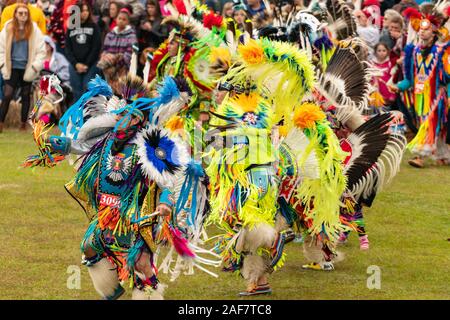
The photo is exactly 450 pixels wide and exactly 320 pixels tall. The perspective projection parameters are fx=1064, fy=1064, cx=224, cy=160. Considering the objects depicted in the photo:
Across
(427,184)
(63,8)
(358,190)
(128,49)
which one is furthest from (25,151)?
(358,190)

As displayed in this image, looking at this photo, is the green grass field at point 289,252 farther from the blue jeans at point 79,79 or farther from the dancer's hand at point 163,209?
the blue jeans at point 79,79

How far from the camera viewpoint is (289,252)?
8391 mm

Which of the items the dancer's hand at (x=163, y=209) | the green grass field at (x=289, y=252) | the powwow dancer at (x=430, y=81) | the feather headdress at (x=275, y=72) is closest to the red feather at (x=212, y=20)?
the green grass field at (x=289, y=252)

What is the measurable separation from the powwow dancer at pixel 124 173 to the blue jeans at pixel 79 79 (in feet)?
26.7

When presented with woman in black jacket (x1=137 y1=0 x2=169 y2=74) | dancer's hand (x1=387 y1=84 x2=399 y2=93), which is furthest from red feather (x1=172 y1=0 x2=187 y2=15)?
dancer's hand (x1=387 y1=84 x2=399 y2=93)

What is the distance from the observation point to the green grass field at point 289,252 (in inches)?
278

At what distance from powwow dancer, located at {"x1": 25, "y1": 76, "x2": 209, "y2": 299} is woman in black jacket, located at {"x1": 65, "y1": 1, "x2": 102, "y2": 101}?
8123mm

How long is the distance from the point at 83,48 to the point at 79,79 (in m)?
0.43

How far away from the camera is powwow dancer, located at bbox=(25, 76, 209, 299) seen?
20.3 feet

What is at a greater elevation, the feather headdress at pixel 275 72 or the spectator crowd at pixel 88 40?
the feather headdress at pixel 275 72

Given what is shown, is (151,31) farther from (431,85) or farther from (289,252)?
(289,252)

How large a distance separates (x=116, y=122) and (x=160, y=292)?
1.04 metres

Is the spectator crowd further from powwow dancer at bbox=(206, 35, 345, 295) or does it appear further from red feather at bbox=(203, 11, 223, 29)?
powwow dancer at bbox=(206, 35, 345, 295)

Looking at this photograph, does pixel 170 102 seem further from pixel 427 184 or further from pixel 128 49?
pixel 128 49
